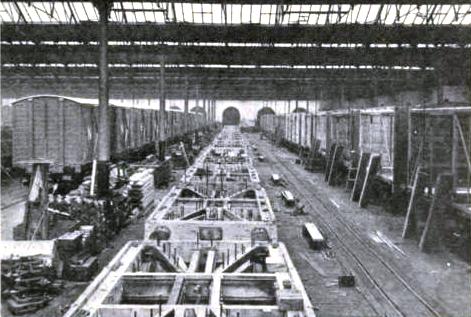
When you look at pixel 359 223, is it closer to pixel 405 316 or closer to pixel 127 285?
pixel 405 316

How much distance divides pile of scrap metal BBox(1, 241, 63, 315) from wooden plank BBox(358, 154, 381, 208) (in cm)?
1000

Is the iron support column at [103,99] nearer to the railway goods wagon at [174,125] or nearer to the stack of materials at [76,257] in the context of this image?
the stack of materials at [76,257]

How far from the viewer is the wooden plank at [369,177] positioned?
15.4 m

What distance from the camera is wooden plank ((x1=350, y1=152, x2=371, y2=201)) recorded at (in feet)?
53.9

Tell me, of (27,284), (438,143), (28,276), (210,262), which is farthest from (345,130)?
(27,284)

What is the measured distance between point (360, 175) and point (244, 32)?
7428 mm

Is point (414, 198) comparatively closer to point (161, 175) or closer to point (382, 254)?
point (382, 254)

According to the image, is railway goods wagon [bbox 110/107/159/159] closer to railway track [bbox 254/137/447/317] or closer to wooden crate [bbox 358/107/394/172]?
railway track [bbox 254/137/447/317]

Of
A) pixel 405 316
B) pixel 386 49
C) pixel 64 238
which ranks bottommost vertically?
pixel 405 316

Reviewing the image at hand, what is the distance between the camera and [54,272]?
27.2 feet

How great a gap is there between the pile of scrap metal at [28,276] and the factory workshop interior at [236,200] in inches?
0.8

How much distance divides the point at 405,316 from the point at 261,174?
17702 millimetres

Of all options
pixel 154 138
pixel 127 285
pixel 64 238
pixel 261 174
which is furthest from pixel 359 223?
pixel 154 138

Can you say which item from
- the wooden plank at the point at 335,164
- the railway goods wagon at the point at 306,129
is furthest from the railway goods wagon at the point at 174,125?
the wooden plank at the point at 335,164
